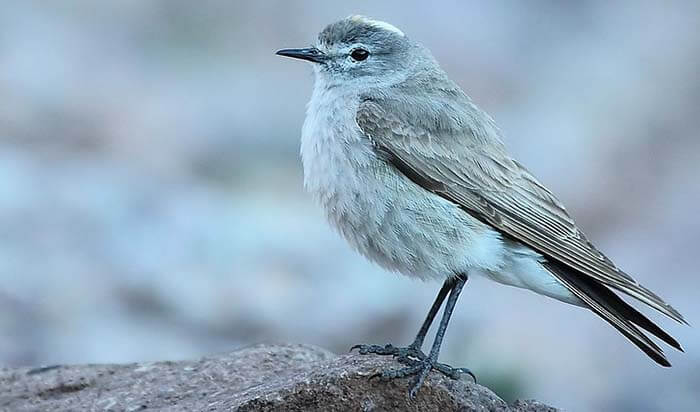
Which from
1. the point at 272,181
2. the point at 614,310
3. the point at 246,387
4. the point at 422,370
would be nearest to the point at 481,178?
the point at 614,310

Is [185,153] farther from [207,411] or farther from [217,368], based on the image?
[207,411]

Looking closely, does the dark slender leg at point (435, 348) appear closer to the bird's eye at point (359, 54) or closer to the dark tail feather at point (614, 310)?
the dark tail feather at point (614, 310)

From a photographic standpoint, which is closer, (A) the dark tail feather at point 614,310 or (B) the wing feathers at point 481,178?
(A) the dark tail feather at point 614,310

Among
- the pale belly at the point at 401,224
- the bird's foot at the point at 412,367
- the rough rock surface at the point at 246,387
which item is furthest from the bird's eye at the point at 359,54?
the bird's foot at the point at 412,367

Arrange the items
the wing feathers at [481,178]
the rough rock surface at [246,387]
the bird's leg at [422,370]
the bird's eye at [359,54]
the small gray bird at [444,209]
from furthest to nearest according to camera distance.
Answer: the bird's eye at [359,54] < the wing feathers at [481,178] < the small gray bird at [444,209] < the bird's leg at [422,370] < the rough rock surface at [246,387]

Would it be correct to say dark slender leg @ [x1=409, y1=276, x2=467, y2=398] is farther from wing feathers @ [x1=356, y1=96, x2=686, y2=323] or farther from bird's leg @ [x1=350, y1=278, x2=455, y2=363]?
wing feathers @ [x1=356, y1=96, x2=686, y2=323]

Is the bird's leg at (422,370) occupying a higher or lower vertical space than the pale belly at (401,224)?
lower
